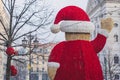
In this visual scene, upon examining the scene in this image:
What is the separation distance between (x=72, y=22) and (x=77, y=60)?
1.05 meters

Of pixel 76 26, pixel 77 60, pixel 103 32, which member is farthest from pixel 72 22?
pixel 77 60

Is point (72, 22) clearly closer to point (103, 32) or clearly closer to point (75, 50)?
point (75, 50)

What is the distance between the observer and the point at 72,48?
386 inches

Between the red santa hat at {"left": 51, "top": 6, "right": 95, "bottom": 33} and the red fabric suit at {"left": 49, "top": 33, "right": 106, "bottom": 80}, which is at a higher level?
the red santa hat at {"left": 51, "top": 6, "right": 95, "bottom": 33}

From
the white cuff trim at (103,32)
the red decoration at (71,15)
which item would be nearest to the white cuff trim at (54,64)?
the red decoration at (71,15)

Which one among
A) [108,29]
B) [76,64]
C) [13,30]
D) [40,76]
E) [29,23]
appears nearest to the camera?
[76,64]

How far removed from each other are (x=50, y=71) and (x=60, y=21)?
4.51ft

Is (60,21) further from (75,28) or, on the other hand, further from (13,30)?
(13,30)

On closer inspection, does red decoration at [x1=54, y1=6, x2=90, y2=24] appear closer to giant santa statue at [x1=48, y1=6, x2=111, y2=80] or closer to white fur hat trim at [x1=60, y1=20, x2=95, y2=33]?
giant santa statue at [x1=48, y1=6, x2=111, y2=80]

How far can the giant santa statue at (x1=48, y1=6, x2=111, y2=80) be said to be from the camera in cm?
958

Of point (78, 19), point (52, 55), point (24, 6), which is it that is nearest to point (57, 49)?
point (52, 55)

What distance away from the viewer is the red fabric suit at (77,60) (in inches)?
376

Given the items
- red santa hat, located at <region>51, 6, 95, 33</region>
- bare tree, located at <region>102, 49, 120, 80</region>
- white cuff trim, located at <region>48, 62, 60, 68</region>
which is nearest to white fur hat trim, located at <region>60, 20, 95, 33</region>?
red santa hat, located at <region>51, 6, 95, 33</region>

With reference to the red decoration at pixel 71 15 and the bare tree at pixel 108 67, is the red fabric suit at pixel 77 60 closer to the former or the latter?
the red decoration at pixel 71 15
